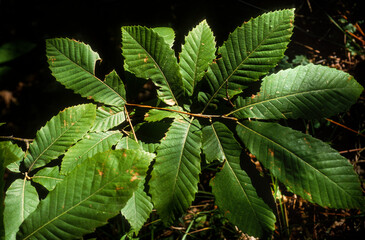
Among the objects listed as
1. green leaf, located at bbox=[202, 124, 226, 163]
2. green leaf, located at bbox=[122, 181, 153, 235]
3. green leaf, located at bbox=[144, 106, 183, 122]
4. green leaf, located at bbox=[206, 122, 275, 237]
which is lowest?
green leaf, located at bbox=[122, 181, 153, 235]

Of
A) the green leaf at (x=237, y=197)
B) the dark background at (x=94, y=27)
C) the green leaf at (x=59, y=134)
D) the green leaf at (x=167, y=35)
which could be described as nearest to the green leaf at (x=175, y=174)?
the green leaf at (x=237, y=197)

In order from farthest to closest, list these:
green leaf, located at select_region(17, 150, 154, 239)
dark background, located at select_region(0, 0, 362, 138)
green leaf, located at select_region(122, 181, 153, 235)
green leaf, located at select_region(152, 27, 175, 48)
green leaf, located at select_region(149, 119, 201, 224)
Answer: dark background, located at select_region(0, 0, 362, 138) < green leaf, located at select_region(152, 27, 175, 48) < green leaf, located at select_region(122, 181, 153, 235) < green leaf, located at select_region(149, 119, 201, 224) < green leaf, located at select_region(17, 150, 154, 239)

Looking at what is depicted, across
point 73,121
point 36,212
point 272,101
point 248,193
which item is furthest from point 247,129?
point 36,212

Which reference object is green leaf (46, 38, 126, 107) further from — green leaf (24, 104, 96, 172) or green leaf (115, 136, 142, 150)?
green leaf (115, 136, 142, 150)

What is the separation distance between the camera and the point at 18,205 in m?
1.04

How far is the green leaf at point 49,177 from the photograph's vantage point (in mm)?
1111

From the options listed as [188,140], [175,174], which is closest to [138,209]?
[175,174]

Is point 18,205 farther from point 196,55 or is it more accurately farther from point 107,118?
point 196,55

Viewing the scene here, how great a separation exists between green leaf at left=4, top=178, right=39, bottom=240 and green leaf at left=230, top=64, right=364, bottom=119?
3.35 ft

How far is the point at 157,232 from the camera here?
5.67ft

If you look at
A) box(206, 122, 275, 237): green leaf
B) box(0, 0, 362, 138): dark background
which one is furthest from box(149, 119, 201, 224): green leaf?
box(0, 0, 362, 138): dark background

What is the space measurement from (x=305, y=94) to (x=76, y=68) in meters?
1.05

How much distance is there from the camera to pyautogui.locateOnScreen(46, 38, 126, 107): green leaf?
1.13 m

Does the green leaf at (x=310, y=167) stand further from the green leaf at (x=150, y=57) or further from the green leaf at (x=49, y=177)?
the green leaf at (x=49, y=177)
